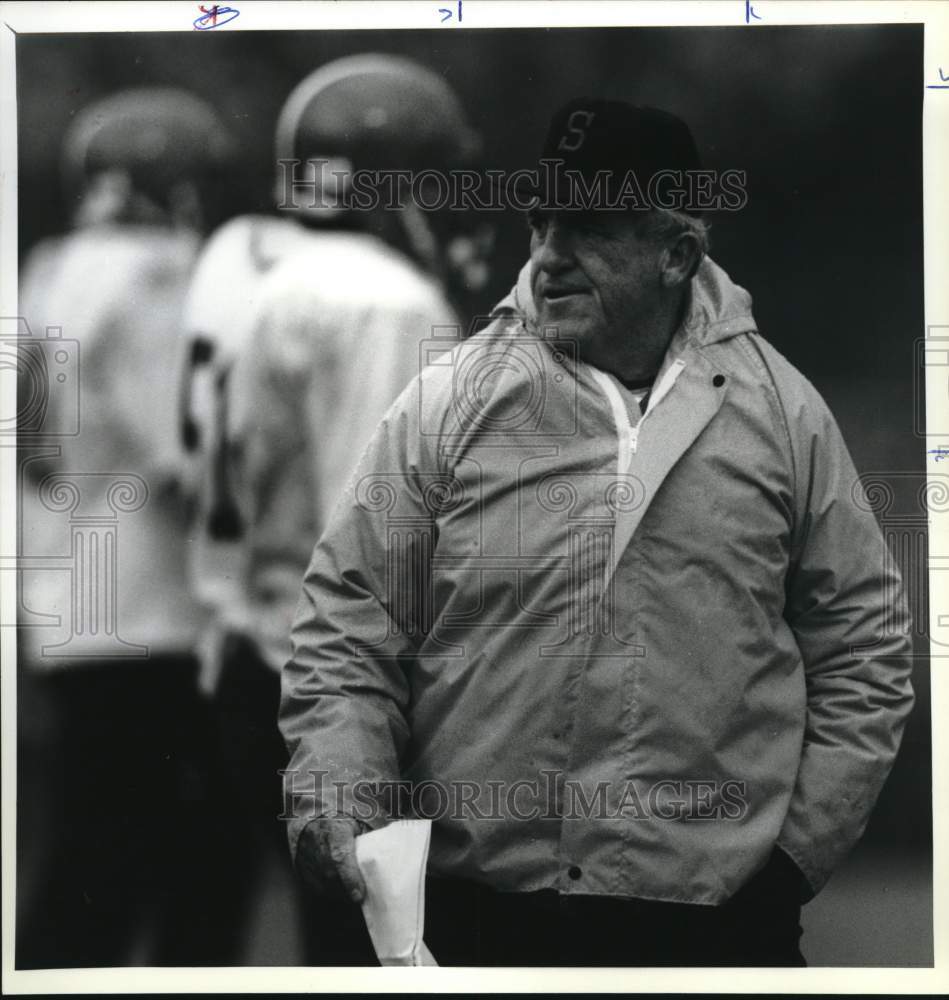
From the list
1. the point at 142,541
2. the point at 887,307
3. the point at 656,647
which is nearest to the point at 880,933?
the point at 656,647

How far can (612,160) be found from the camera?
3717mm

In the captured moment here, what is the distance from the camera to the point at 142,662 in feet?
12.5

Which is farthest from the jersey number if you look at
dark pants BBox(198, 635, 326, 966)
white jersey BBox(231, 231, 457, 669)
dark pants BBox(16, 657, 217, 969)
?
dark pants BBox(16, 657, 217, 969)

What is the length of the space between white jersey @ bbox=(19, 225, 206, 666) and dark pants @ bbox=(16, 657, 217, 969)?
113 mm

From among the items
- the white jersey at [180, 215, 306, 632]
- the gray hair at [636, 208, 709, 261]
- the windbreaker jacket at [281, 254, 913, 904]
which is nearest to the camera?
the windbreaker jacket at [281, 254, 913, 904]

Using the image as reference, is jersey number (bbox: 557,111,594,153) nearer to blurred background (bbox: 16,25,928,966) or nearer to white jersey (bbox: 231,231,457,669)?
A: blurred background (bbox: 16,25,928,966)

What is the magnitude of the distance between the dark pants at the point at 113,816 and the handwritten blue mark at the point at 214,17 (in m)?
1.69

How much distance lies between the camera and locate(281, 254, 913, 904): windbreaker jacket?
11.8 feet

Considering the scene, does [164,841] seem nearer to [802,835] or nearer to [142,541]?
[142,541]

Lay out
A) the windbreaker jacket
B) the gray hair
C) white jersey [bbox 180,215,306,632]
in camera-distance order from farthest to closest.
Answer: white jersey [bbox 180,215,306,632]
the gray hair
the windbreaker jacket

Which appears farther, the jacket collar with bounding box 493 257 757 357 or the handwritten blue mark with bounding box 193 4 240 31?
the handwritten blue mark with bounding box 193 4 240 31

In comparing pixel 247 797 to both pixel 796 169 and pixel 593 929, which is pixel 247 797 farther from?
pixel 796 169

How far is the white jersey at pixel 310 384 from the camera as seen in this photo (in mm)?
3768

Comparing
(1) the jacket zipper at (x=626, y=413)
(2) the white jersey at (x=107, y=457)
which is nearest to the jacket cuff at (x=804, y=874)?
(1) the jacket zipper at (x=626, y=413)
